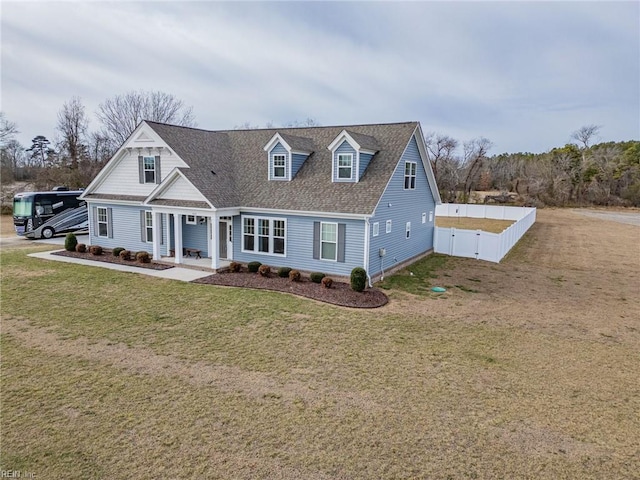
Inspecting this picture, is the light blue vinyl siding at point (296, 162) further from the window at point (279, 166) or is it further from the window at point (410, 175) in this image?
the window at point (410, 175)

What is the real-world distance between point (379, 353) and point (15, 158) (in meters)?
72.7

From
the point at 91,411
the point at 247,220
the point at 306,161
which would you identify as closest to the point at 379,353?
the point at 91,411

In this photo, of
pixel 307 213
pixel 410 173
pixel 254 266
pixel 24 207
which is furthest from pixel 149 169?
pixel 410 173

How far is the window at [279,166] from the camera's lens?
1869 centimetres

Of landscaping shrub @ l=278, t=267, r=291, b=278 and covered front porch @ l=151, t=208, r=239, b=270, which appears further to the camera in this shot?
covered front porch @ l=151, t=208, r=239, b=270

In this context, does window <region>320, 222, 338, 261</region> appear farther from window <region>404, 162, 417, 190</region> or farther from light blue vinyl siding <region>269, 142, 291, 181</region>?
window <region>404, 162, 417, 190</region>

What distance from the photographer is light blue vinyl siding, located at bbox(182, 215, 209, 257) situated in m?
19.8

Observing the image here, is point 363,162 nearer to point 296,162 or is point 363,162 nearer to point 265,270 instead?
point 296,162

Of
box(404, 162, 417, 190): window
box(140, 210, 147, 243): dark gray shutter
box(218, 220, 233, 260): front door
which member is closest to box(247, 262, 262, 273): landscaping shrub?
box(218, 220, 233, 260): front door

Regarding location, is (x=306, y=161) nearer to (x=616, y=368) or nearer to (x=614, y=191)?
(x=616, y=368)

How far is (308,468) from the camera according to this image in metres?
5.84

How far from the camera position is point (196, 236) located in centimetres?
2011

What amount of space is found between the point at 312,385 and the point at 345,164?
35.7ft

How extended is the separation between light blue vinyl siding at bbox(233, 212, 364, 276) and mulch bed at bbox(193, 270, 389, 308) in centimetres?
71
